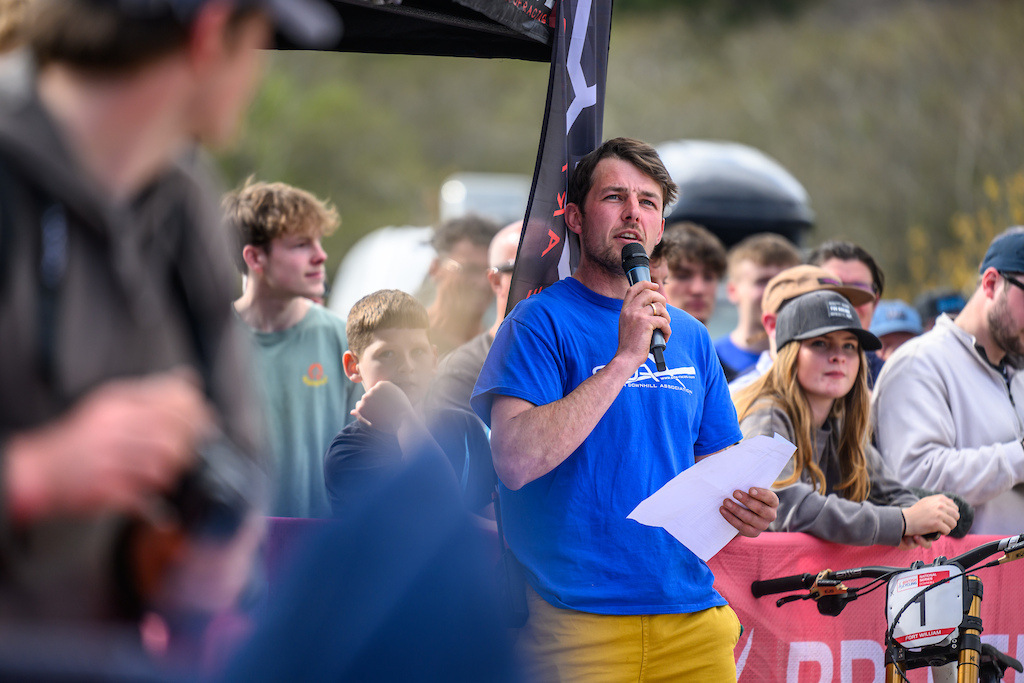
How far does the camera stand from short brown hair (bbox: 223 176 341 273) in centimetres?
394

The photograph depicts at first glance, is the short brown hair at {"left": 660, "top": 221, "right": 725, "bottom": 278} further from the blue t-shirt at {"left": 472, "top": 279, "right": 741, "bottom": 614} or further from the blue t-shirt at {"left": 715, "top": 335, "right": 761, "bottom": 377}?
the blue t-shirt at {"left": 472, "top": 279, "right": 741, "bottom": 614}

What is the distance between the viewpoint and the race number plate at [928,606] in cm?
305

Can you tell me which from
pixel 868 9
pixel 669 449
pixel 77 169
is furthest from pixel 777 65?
pixel 77 169

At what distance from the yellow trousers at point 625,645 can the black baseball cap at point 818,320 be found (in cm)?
154

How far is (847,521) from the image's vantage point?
3.52 meters

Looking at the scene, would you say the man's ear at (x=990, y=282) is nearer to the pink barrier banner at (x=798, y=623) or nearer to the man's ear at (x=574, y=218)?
the pink barrier banner at (x=798, y=623)

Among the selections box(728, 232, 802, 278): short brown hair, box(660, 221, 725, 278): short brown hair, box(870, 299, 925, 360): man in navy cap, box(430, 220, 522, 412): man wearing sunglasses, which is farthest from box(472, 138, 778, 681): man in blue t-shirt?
box(870, 299, 925, 360): man in navy cap

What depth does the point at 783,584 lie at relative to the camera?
3412 mm

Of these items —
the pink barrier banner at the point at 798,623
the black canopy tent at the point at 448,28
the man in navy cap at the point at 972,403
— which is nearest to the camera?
the black canopy tent at the point at 448,28

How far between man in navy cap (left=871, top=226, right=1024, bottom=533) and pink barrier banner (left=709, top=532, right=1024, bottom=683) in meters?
0.41

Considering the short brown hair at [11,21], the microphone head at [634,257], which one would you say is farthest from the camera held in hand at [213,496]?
the microphone head at [634,257]

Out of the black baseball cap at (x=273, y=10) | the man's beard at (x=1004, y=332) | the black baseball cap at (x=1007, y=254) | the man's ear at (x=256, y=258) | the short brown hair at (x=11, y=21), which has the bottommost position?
the black baseball cap at (x=273, y=10)

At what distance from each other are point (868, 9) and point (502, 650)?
27200 millimetres

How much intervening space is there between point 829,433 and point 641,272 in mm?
1540
